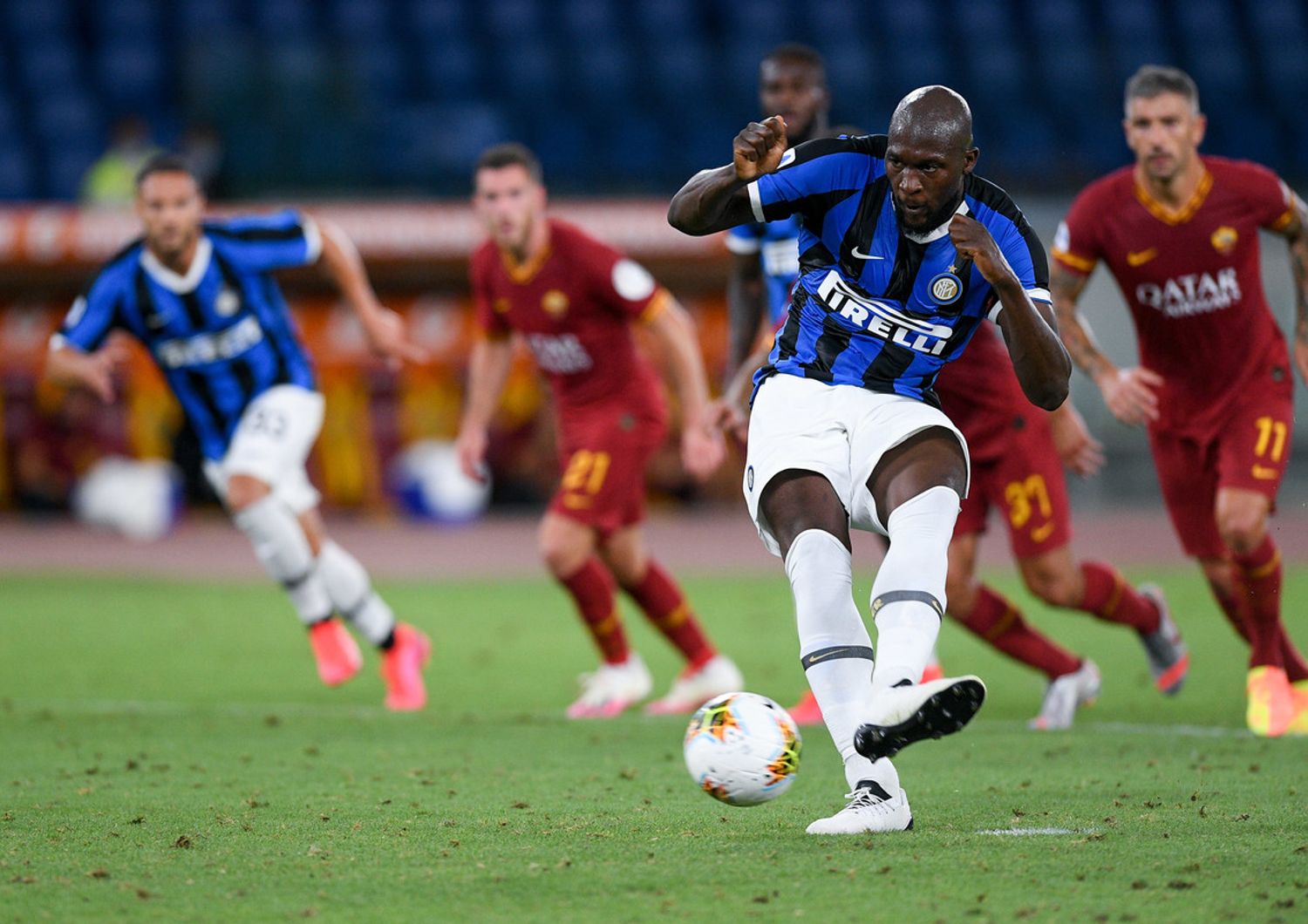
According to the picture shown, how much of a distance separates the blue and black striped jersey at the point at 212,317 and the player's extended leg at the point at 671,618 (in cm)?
172

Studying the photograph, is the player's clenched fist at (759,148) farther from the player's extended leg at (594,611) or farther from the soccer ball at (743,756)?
the player's extended leg at (594,611)

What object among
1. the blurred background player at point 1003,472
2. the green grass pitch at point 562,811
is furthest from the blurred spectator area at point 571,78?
the blurred background player at point 1003,472

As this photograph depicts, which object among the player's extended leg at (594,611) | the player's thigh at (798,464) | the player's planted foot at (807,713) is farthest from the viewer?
the player's extended leg at (594,611)

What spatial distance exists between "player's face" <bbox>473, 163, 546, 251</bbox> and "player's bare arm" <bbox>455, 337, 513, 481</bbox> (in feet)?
1.88

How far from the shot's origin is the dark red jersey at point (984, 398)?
7152 millimetres

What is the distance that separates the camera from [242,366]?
824 cm

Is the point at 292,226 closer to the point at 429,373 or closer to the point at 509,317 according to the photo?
the point at 509,317

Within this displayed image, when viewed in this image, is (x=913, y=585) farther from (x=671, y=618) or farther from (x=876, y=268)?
(x=671, y=618)

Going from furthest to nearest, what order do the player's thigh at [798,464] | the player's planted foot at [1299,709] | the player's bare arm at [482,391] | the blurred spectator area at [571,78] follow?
the blurred spectator area at [571,78] → the player's bare arm at [482,391] → the player's planted foot at [1299,709] → the player's thigh at [798,464]

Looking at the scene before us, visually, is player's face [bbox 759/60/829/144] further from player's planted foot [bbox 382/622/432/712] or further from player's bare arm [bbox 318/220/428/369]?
player's planted foot [bbox 382/622/432/712]

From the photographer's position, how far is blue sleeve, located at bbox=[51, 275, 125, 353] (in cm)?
812

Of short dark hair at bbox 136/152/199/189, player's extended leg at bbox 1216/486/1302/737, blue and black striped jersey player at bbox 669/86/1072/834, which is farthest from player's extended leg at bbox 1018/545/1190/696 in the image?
short dark hair at bbox 136/152/199/189

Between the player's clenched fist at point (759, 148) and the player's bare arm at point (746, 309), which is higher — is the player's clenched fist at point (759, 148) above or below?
below

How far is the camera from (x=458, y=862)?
14.2 ft
